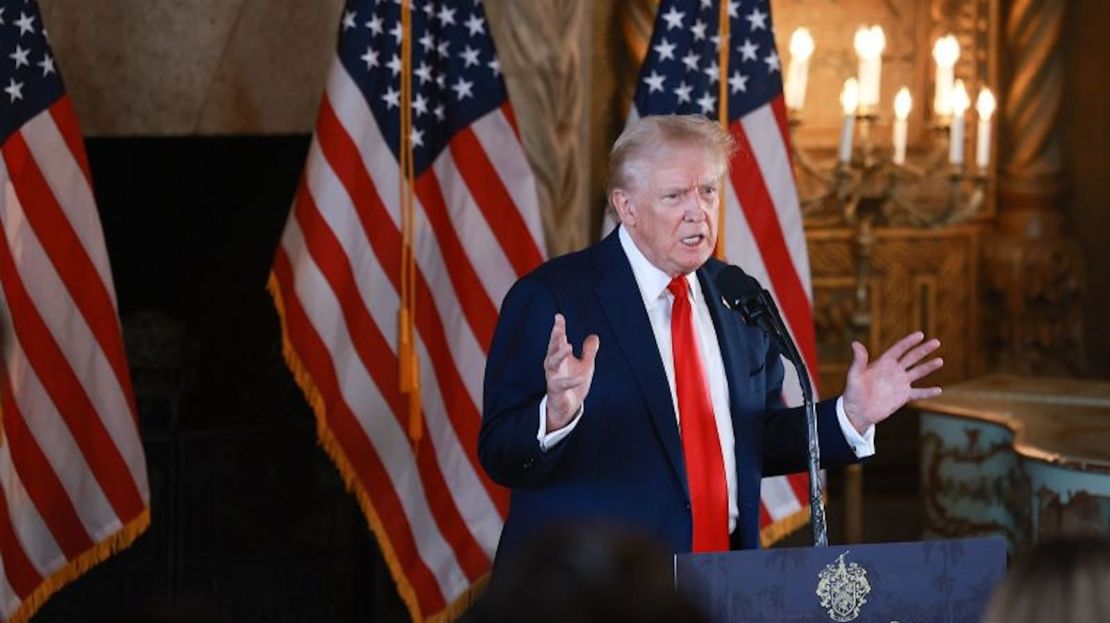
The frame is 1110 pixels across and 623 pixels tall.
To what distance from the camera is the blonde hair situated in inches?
146

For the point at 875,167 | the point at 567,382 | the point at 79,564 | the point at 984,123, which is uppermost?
the point at 567,382

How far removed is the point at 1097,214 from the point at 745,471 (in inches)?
216

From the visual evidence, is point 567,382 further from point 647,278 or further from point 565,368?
point 647,278

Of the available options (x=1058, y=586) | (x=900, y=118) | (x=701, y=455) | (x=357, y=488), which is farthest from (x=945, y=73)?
(x=1058, y=586)

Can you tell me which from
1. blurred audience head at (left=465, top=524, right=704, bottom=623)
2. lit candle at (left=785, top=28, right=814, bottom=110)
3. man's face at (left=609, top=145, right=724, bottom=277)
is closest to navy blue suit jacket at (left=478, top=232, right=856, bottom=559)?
man's face at (left=609, top=145, right=724, bottom=277)

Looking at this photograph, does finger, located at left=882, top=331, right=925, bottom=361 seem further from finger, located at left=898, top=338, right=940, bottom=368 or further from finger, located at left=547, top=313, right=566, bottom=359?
finger, located at left=547, top=313, right=566, bottom=359

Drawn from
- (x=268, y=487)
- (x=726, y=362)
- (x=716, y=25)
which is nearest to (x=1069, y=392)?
(x=716, y=25)

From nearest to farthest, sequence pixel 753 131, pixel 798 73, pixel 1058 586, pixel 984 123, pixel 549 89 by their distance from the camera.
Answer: pixel 1058 586
pixel 753 131
pixel 549 89
pixel 798 73
pixel 984 123

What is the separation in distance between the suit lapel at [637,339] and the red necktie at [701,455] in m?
0.03

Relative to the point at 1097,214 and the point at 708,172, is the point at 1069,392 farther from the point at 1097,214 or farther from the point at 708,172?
the point at 708,172

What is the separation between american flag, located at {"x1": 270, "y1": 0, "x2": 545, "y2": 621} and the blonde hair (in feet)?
5.91

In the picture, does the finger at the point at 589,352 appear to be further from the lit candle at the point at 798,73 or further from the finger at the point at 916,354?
the lit candle at the point at 798,73

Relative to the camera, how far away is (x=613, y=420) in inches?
146

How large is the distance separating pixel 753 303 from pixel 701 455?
1.41ft
